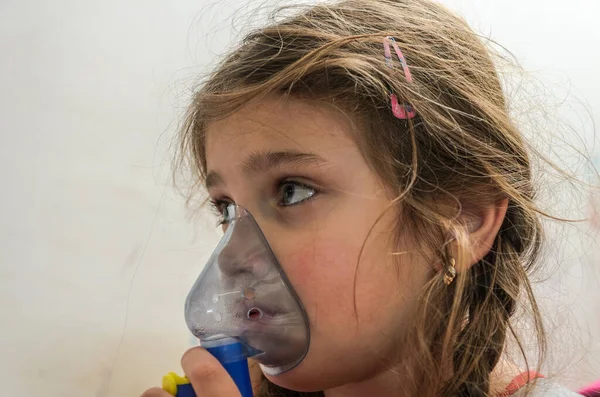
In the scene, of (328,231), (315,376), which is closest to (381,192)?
(328,231)

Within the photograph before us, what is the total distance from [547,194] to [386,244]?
244 mm

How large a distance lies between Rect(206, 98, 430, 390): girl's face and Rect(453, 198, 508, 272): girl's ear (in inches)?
2.3

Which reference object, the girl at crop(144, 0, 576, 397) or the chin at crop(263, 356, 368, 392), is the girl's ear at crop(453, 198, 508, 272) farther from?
the chin at crop(263, 356, 368, 392)

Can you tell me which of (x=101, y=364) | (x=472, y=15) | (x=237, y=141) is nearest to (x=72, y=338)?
(x=101, y=364)

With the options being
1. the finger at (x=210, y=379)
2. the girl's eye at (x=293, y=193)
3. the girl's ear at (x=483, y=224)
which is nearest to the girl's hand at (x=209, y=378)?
the finger at (x=210, y=379)

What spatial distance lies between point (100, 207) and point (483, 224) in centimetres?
43

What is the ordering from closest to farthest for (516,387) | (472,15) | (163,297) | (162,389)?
1. (162,389)
2. (516,387)
3. (163,297)
4. (472,15)

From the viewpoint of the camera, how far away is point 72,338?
0.80m

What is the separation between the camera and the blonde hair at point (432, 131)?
0.68m

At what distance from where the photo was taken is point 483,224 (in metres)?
0.72

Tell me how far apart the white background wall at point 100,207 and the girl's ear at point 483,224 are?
0.75 ft

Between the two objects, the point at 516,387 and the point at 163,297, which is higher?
the point at 163,297

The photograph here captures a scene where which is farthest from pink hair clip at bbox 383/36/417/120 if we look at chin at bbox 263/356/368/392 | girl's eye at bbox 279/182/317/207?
chin at bbox 263/356/368/392

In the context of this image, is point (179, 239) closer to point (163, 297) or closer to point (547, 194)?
point (163, 297)
